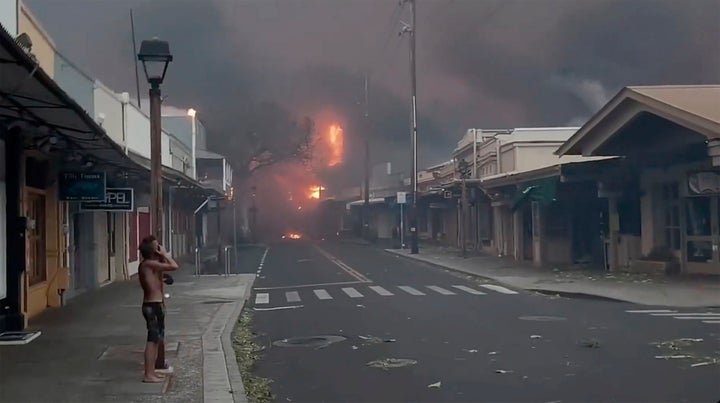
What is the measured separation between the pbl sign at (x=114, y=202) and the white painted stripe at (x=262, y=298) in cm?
362

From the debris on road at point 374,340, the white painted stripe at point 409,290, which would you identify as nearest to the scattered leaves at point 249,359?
the debris on road at point 374,340

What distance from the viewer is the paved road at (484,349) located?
8.99 metres

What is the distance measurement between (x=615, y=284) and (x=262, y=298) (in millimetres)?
8846

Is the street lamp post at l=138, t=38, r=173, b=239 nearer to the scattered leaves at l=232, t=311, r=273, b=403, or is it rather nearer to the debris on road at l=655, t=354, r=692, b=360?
the scattered leaves at l=232, t=311, r=273, b=403

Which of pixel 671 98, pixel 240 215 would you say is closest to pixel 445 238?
pixel 240 215

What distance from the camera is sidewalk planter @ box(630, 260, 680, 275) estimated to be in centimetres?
2461

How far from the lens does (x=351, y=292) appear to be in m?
22.1

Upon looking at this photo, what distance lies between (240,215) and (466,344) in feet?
205

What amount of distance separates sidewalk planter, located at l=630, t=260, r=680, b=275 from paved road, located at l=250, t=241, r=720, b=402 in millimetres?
6093

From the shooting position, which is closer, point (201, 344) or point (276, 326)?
point (201, 344)

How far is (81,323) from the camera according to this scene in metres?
14.8

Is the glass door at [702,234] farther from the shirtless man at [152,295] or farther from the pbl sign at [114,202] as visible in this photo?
the shirtless man at [152,295]

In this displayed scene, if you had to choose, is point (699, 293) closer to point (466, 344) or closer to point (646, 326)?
point (646, 326)

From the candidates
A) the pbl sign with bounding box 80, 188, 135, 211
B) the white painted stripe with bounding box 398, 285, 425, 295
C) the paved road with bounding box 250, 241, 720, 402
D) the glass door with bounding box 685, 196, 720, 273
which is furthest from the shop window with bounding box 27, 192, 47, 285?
the glass door with bounding box 685, 196, 720, 273
